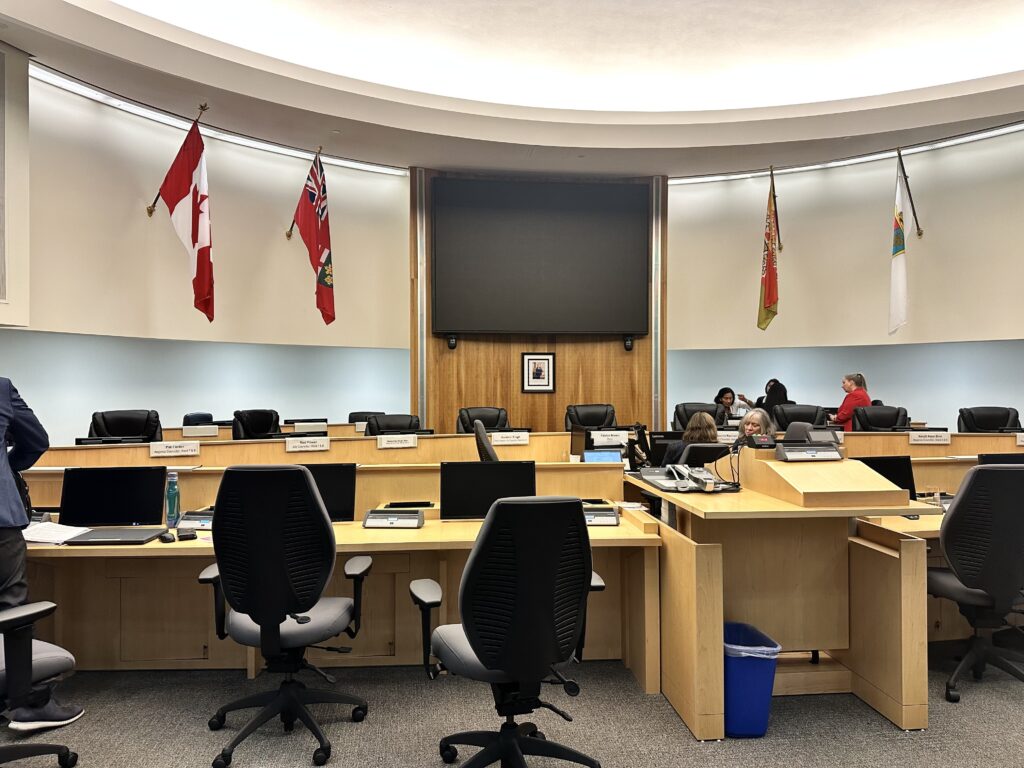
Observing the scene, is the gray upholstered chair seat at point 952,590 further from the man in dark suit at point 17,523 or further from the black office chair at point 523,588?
the man in dark suit at point 17,523

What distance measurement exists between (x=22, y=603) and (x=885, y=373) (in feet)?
33.2

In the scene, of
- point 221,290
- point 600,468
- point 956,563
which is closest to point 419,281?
point 221,290

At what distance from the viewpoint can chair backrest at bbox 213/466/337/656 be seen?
2.52m

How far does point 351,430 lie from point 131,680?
129 inches

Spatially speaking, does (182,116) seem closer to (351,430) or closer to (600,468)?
(351,430)

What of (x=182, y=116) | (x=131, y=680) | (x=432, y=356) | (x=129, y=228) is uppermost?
(x=182, y=116)

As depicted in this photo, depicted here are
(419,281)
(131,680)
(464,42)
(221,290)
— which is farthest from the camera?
(419,281)

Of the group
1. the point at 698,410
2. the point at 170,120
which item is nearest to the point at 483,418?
the point at 698,410

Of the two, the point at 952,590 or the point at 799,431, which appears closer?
the point at 952,590

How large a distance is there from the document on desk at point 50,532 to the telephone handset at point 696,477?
287 centimetres

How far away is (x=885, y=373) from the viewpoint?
977 centimetres

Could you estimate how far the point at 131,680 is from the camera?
11.3ft

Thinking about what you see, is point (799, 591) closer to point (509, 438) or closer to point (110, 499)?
point (509, 438)

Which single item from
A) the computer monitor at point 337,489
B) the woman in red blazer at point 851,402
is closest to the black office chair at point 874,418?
the woman in red blazer at point 851,402
